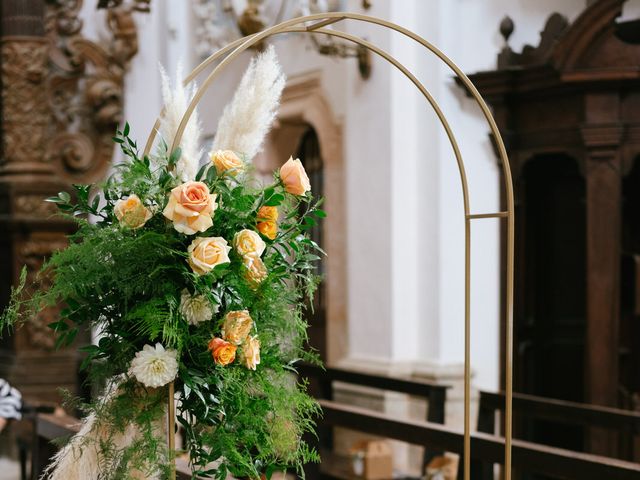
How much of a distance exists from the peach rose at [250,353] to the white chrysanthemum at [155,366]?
16 cm

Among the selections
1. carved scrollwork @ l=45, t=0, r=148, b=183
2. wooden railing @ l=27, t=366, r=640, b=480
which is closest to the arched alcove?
wooden railing @ l=27, t=366, r=640, b=480

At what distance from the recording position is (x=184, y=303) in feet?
7.91

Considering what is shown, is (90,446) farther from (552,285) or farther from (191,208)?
(552,285)

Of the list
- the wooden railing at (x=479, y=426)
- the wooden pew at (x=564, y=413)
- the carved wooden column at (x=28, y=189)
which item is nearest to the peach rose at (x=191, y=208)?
the wooden railing at (x=479, y=426)

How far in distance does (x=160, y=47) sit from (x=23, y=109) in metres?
2.08

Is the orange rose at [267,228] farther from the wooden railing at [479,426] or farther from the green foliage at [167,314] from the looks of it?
the wooden railing at [479,426]

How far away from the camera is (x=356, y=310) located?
24.4 ft

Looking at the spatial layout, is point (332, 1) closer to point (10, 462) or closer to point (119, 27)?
point (119, 27)

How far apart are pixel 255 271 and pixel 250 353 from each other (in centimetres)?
20

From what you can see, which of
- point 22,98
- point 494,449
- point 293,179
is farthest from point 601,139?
point 22,98

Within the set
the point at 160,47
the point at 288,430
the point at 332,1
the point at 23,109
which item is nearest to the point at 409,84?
the point at 332,1

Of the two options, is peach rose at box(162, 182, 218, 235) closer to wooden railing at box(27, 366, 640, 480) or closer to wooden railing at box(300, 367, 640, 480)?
wooden railing at box(27, 366, 640, 480)

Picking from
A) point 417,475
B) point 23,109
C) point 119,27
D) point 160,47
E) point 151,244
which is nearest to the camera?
point 151,244

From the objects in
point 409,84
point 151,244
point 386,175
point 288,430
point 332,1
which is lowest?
point 288,430
